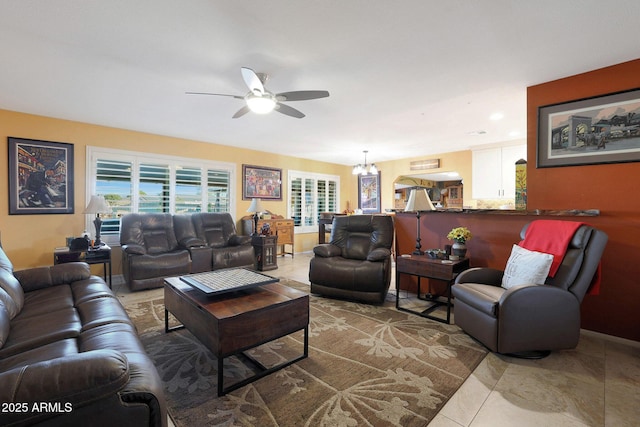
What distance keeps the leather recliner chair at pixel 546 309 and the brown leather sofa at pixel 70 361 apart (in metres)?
2.29

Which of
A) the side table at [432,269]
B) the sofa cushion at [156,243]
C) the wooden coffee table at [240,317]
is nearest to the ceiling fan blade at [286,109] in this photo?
the wooden coffee table at [240,317]

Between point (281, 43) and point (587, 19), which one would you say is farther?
point (281, 43)

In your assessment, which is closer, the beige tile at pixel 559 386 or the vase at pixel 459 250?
the beige tile at pixel 559 386

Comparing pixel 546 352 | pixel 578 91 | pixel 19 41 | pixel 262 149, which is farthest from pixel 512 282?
pixel 262 149

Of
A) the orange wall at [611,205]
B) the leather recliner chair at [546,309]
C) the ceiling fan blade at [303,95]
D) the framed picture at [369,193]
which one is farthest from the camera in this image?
the framed picture at [369,193]

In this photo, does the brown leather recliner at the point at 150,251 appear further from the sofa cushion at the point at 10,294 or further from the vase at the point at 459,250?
the vase at the point at 459,250

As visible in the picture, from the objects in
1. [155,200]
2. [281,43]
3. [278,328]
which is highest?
[281,43]

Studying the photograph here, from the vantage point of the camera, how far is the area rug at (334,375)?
5.37 feet

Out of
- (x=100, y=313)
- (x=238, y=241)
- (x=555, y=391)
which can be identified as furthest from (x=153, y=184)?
(x=555, y=391)

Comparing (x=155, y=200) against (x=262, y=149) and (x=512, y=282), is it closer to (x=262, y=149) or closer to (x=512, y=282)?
(x=262, y=149)

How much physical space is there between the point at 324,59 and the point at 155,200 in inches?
165

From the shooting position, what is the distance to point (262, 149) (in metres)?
6.47

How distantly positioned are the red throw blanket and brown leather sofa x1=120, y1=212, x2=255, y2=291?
13.7 feet

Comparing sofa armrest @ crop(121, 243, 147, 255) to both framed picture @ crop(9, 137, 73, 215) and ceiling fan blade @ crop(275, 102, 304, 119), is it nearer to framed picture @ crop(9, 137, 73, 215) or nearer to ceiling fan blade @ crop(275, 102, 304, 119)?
framed picture @ crop(9, 137, 73, 215)
